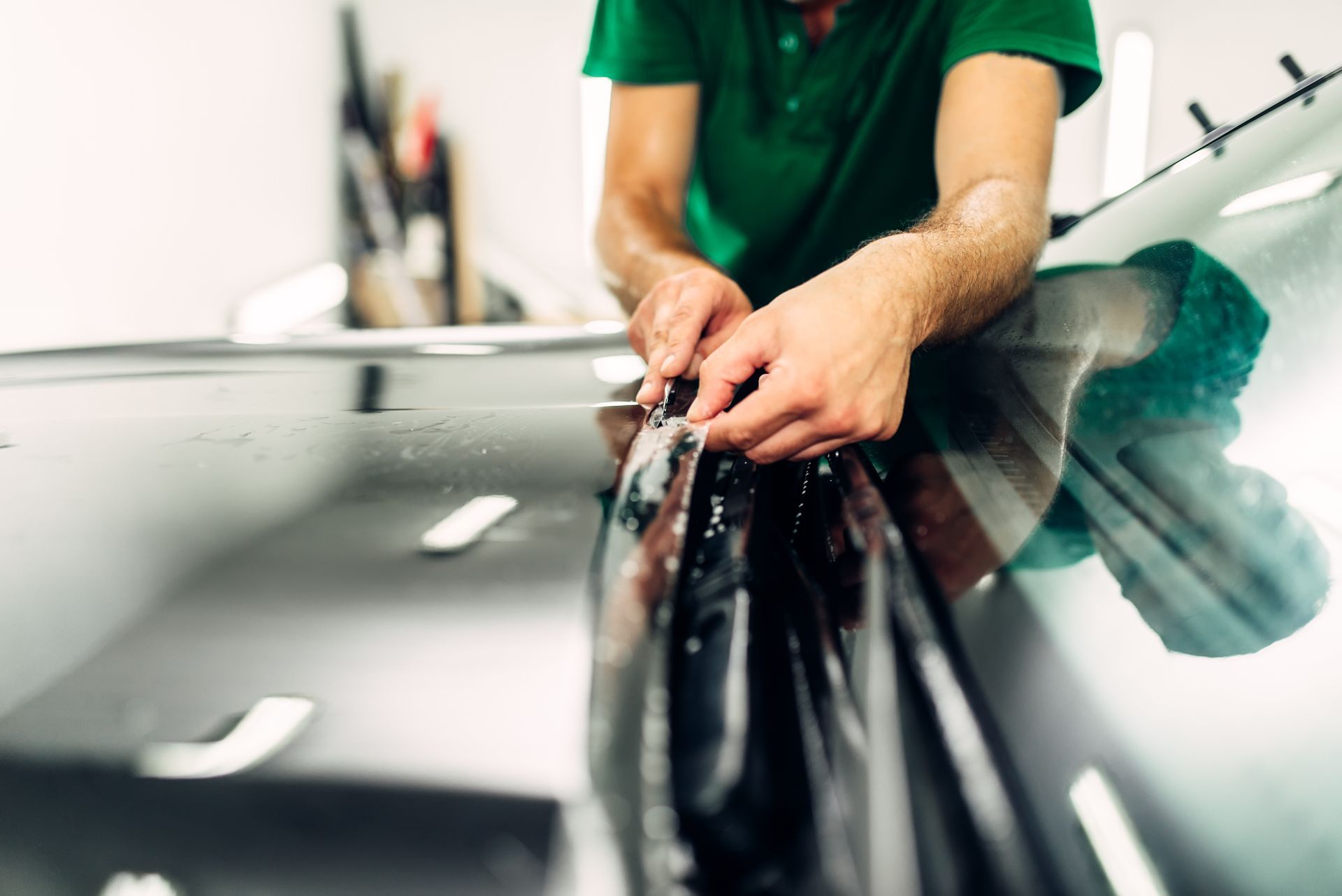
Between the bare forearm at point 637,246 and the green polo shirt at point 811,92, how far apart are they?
141mm

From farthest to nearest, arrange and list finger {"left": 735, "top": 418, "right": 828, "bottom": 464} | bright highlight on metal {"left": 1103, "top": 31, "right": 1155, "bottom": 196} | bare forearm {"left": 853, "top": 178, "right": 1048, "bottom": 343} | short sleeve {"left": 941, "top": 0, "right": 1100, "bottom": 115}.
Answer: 1. bright highlight on metal {"left": 1103, "top": 31, "right": 1155, "bottom": 196}
2. short sleeve {"left": 941, "top": 0, "right": 1100, "bottom": 115}
3. bare forearm {"left": 853, "top": 178, "right": 1048, "bottom": 343}
4. finger {"left": 735, "top": 418, "right": 828, "bottom": 464}

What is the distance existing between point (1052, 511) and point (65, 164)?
8.89 ft

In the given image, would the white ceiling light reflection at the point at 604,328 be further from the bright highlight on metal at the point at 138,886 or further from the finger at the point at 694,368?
the bright highlight on metal at the point at 138,886

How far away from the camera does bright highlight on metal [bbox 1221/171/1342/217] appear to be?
639mm

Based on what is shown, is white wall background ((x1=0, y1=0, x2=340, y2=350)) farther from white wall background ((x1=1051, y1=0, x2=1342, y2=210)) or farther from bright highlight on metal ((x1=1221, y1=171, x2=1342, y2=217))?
white wall background ((x1=1051, y1=0, x2=1342, y2=210))

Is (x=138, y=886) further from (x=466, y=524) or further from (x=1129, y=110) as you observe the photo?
(x=1129, y=110)

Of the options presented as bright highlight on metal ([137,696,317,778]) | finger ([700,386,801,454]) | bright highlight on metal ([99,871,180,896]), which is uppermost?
finger ([700,386,801,454])

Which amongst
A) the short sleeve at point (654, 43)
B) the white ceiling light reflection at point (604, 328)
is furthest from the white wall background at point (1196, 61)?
the white ceiling light reflection at point (604, 328)

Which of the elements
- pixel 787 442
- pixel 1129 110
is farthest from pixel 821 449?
pixel 1129 110

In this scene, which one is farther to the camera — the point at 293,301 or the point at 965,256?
the point at 293,301

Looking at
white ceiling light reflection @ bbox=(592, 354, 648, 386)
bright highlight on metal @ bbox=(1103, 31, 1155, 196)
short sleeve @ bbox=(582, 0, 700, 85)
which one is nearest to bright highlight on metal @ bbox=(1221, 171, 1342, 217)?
white ceiling light reflection @ bbox=(592, 354, 648, 386)

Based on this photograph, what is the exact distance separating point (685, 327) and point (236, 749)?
19.7 inches

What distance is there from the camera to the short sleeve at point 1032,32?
42.0 inches

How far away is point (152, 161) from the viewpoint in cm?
252
